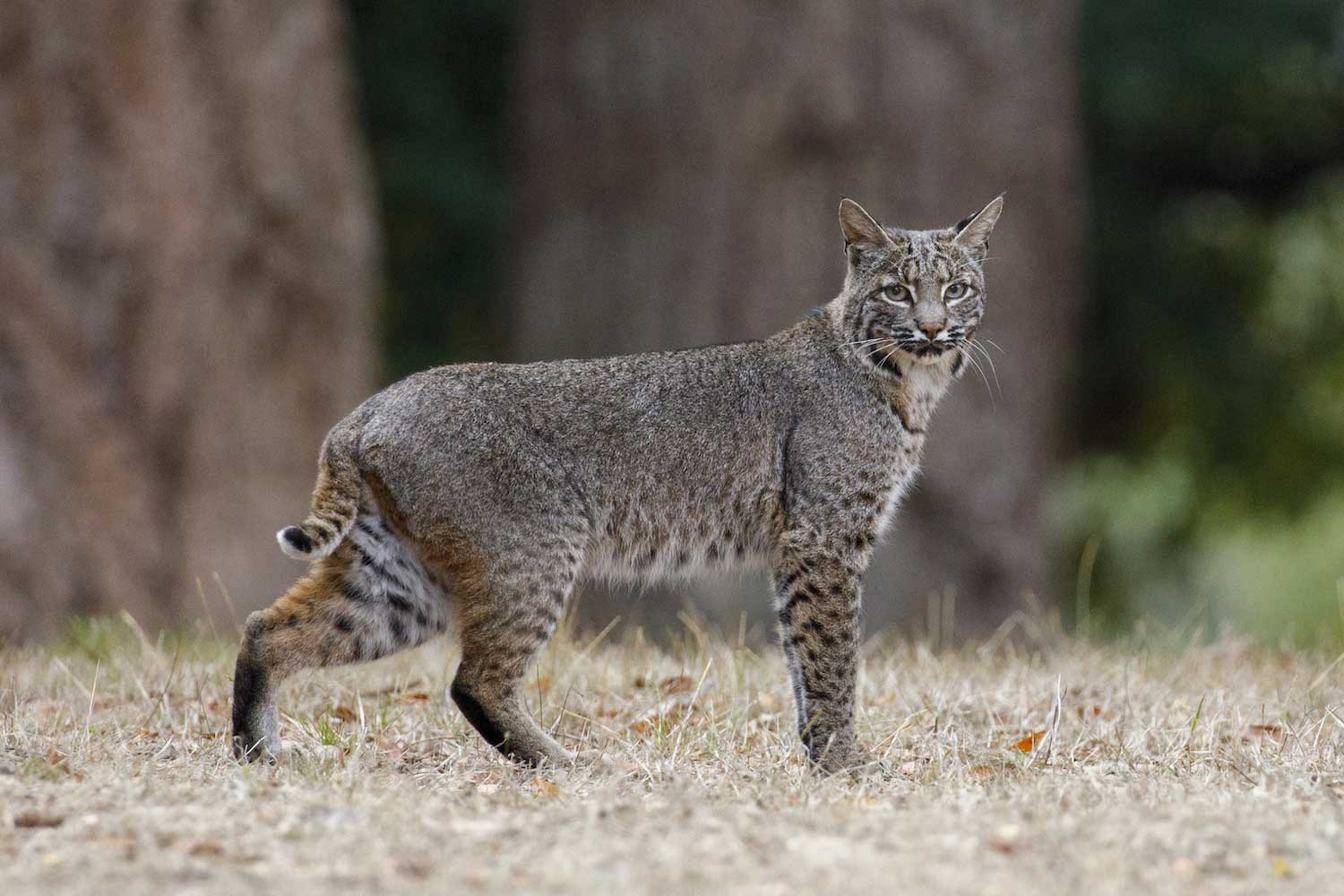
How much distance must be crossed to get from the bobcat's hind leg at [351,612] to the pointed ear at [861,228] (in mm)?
1887

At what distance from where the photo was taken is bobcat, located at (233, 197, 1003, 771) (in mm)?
5426

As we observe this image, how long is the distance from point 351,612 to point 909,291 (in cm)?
209

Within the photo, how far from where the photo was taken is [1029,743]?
5.54 m

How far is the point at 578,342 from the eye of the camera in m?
12.0

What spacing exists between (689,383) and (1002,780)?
5.82 ft

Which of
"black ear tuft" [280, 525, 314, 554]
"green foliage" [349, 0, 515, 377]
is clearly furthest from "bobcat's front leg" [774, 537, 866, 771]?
"green foliage" [349, 0, 515, 377]

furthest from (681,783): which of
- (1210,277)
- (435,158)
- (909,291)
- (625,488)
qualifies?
(1210,277)

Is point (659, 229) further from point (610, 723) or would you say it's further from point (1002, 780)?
point (1002, 780)

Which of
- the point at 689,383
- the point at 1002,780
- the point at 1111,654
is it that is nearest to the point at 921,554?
the point at 1111,654

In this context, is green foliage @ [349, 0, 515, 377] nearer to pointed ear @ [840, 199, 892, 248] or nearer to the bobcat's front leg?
pointed ear @ [840, 199, 892, 248]

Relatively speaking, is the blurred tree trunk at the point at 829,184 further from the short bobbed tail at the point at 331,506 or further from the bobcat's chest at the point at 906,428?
the short bobbed tail at the point at 331,506

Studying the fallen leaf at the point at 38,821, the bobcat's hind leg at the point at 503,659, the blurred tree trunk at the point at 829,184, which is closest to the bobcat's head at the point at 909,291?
the bobcat's hind leg at the point at 503,659

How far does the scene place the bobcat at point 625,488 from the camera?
5426 mm

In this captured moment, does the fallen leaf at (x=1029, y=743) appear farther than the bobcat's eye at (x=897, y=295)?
No
